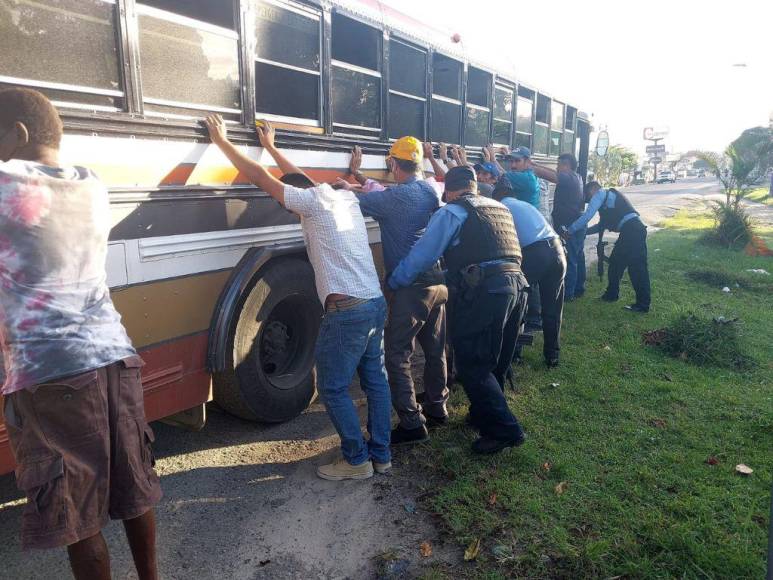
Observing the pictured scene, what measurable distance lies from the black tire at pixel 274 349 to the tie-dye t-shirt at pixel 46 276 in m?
1.61

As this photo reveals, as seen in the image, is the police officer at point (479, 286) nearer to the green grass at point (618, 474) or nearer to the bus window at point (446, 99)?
the green grass at point (618, 474)

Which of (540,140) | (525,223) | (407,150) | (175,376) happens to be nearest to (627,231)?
(540,140)

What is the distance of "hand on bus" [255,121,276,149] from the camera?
3600 millimetres

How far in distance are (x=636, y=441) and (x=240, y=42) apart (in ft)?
11.7

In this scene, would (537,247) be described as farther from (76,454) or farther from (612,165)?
(612,165)

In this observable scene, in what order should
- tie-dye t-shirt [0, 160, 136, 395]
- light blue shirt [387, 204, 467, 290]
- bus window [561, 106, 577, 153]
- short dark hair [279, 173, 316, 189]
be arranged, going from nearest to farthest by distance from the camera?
tie-dye t-shirt [0, 160, 136, 395] → short dark hair [279, 173, 316, 189] → light blue shirt [387, 204, 467, 290] → bus window [561, 106, 577, 153]

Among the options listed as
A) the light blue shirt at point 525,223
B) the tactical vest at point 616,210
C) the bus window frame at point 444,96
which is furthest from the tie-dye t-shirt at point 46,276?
the tactical vest at point 616,210

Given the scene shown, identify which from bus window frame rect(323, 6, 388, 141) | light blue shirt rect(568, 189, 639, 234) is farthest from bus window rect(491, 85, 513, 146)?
bus window frame rect(323, 6, 388, 141)

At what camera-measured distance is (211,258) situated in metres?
3.40

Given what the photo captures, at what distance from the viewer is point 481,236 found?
3.68 m

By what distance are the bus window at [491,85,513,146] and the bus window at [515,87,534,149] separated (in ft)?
0.75

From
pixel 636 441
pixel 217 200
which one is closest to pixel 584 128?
pixel 636 441

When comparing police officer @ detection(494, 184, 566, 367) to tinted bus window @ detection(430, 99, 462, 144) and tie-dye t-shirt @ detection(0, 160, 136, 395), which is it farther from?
tie-dye t-shirt @ detection(0, 160, 136, 395)

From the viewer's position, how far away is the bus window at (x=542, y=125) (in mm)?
8031
